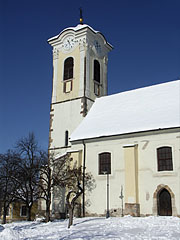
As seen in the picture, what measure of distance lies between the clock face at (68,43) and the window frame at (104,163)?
14.3 meters

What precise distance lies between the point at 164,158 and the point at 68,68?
16.1m

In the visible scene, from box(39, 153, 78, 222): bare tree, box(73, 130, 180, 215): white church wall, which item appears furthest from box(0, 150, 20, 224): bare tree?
box(73, 130, 180, 215): white church wall

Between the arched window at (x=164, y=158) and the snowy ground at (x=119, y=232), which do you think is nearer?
the snowy ground at (x=119, y=232)

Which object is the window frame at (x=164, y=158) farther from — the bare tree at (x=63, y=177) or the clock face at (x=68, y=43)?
the clock face at (x=68, y=43)

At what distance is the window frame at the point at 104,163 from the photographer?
2386cm

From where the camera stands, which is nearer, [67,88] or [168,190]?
[168,190]

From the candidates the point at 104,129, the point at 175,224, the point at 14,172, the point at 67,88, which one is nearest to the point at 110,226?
the point at 175,224

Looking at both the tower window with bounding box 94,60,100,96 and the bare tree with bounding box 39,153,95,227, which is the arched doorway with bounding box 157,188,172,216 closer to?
the bare tree with bounding box 39,153,95,227

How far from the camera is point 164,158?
21.5 metres

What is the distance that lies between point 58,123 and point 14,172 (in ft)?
24.9

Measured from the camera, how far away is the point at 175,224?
15.6 metres

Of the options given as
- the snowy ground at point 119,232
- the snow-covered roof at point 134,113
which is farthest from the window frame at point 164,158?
the snowy ground at point 119,232

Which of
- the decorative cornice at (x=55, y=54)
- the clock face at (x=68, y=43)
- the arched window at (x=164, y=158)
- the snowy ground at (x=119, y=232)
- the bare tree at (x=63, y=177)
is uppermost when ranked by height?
the clock face at (x=68, y=43)

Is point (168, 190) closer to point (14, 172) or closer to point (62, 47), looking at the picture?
point (14, 172)
